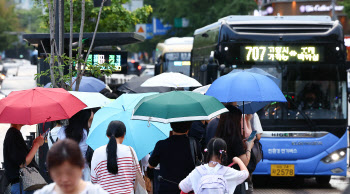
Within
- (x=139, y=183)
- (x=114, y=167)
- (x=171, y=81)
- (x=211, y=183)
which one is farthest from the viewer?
(x=171, y=81)

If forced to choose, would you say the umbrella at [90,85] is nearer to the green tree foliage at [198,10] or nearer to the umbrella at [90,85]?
the umbrella at [90,85]

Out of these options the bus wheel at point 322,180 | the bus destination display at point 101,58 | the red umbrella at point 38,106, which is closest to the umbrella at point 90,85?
the bus destination display at point 101,58

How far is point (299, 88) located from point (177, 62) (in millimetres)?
19016

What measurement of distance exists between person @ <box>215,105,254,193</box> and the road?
6.09 metres

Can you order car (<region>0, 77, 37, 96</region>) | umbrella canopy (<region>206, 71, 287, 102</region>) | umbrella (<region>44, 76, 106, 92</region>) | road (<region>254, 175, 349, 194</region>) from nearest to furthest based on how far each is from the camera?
1. umbrella canopy (<region>206, 71, 287, 102</region>)
2. umbrella (<region>44, 76, 106, 92</region>)
3. road (<region>254, 175, 349, 194</region>)
4. car (<region>0, 77, 37, 96</region>)

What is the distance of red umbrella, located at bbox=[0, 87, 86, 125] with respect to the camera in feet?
24.4

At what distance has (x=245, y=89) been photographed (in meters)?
8.77

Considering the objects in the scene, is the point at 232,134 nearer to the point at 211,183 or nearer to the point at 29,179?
the point at 211,183

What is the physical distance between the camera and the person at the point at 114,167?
6445 millimetres

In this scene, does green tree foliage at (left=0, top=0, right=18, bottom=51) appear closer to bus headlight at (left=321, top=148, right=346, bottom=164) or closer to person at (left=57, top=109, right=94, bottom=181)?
bus headlight at (left=321, top=148, right=346, bottom=164)

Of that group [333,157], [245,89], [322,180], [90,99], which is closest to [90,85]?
[90,99]

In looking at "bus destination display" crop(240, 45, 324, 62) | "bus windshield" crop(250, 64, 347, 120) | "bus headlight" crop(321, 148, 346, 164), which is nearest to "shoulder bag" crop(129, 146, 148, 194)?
"bus windshield" crop(250, 64, 347, 120)

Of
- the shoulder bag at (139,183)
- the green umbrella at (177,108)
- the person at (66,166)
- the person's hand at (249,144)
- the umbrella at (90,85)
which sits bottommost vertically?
the shoulder bag at (139,183)

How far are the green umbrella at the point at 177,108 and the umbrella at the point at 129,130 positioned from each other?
0.29m
